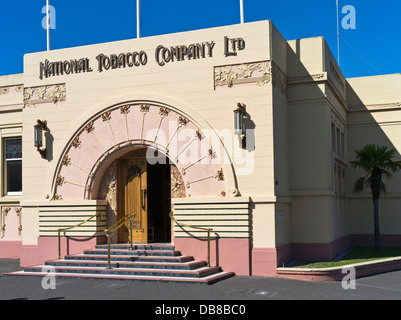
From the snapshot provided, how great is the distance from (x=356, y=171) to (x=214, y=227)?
9314 mm

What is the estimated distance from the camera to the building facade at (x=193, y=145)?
14867 mm

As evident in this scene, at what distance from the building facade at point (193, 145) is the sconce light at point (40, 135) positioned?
35 millimetres

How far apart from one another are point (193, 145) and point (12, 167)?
27.2 feet

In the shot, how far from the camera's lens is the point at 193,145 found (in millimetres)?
15508

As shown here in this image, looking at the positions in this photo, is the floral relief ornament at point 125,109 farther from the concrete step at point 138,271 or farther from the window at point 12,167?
the window at point 12,167

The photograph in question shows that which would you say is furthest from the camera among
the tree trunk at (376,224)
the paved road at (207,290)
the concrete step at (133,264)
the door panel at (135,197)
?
the tree trunk at (376,224)

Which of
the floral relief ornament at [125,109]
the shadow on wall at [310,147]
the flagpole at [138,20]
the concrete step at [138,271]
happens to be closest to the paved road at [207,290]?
the concrete step at [138,271]

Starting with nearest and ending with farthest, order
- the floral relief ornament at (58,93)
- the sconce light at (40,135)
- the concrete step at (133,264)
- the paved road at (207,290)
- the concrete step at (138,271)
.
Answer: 1. the paved road at (207,290)
2. the concrete step at (138,271)
3. the concrete step at (133,264)
4. the sconce light at (40,135)
5. the floral relief ornament at (58,93)

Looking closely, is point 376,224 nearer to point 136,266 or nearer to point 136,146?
point 136,146

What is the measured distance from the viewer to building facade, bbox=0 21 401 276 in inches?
585

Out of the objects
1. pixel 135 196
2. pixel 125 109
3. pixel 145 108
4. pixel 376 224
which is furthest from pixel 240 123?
pixel 376 224
